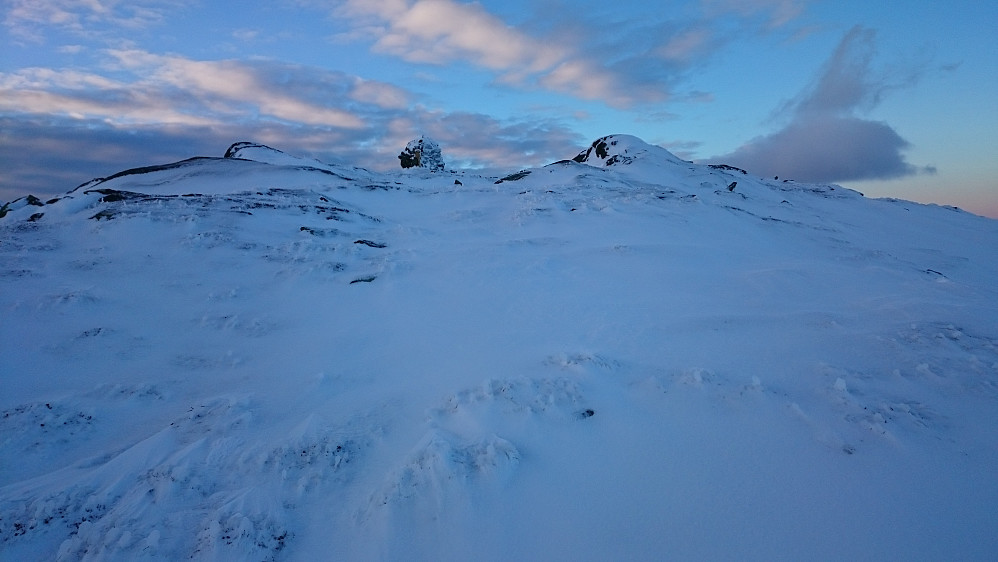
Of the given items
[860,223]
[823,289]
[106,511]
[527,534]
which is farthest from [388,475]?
[860,223]

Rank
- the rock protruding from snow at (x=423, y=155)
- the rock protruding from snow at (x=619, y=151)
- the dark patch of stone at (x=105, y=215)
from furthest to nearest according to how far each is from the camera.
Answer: the rock protruding from snow at (x=423, y=155) → the rock protruding from snow at (x=619, y=151) → the dark patch of stone at (x=105, y=215)

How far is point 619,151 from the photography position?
4253 centimetres

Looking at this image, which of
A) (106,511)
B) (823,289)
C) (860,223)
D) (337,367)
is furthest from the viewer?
(860,223)

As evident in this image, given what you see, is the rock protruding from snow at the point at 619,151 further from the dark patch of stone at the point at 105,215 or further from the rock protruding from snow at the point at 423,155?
the dark patch of stone at the point at 105,215

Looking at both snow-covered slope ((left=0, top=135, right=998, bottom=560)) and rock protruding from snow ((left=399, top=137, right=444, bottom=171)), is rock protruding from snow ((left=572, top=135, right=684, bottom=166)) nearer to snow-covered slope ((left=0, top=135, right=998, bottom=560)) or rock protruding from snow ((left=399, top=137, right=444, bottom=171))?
rock protruding from snow ((left=399, top=137, right=444, bottom=171))

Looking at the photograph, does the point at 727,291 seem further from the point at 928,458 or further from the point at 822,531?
the point at 822,531

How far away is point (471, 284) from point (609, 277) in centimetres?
362

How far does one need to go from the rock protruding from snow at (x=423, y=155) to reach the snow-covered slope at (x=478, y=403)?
120ft

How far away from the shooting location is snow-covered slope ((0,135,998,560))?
4234 millimetres

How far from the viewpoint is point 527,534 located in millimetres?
4230

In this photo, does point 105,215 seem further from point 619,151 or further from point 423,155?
point 619,151

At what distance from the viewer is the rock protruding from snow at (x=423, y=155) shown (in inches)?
1905

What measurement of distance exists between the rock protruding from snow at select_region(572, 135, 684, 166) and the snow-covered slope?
95.3 feet

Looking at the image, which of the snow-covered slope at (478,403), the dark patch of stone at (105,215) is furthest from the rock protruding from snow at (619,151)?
the dark patch of stone at (105,215)
